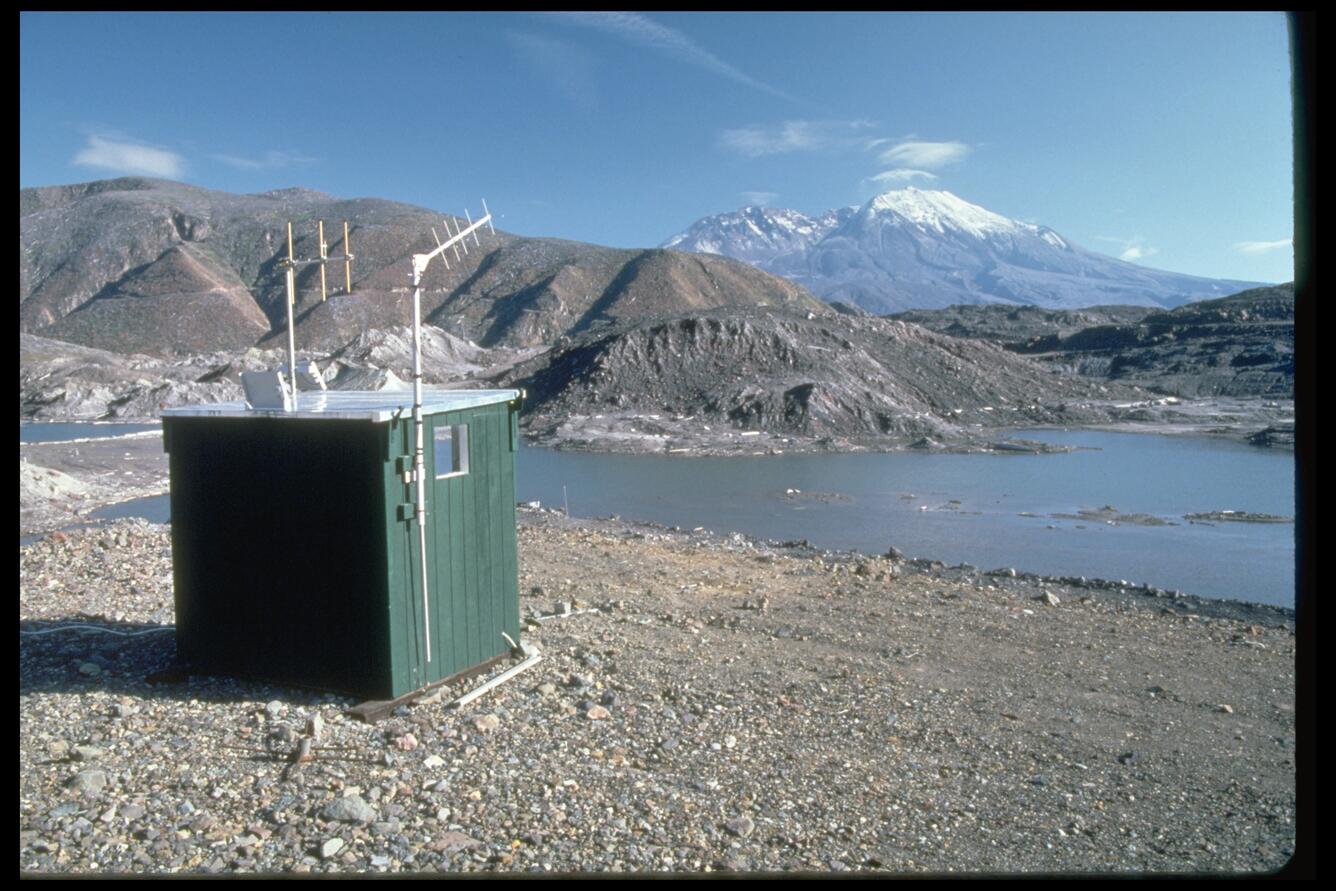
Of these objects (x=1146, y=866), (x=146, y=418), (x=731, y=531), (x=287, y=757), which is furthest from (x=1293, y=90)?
(x=146, y=418)

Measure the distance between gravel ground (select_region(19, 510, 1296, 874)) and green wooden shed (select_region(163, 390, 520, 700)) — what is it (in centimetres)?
30

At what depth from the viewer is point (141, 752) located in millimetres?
4812

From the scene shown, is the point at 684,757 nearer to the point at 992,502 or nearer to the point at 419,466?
the point at 419,466

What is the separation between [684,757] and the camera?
535 centimetres

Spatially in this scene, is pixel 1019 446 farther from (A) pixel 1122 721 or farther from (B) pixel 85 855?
(B) pixel 85 855

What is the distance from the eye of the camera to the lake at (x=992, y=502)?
1577cm

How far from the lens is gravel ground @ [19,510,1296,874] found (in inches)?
164

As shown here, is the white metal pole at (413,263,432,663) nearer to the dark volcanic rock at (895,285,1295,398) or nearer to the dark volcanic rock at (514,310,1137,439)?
the dark volcanic rock at (514,310,1137,439)

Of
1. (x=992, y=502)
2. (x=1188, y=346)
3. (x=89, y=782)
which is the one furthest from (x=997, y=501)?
(x=1188, y=346)

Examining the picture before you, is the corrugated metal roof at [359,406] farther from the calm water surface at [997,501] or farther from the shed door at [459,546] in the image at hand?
the calm water surface at [997,501]

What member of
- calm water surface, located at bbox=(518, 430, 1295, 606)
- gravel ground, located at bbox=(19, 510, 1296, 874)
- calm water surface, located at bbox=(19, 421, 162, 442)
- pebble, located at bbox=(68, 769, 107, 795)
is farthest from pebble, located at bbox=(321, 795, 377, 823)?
calm water surface, located at bbox=(19, 421, 162, 442)

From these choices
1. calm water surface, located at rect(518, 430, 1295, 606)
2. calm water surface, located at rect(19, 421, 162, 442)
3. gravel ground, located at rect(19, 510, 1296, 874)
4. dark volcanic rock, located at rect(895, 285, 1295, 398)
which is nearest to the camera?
gravel ground, located at rect(19, 510, 1296, 874)

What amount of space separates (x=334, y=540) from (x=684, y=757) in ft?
7.89

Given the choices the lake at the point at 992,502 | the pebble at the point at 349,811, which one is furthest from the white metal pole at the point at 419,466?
the lake at the point at 992,502
